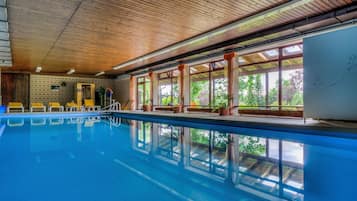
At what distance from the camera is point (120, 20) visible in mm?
6043

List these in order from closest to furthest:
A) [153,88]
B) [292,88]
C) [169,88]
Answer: [292,88], [153,88], [169,88]

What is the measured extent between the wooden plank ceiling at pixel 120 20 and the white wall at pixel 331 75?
1.56 m

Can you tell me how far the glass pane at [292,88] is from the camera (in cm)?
848

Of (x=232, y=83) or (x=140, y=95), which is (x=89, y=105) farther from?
(x=232, y=83)

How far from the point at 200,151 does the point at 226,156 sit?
560 mm

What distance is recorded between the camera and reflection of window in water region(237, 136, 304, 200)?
259cm

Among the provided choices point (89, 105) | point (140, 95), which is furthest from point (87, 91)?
point (140, 95)

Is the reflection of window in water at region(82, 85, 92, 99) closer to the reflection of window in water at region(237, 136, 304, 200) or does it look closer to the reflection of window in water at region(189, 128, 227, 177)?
the reflection of window in water at region(189, 128, 227, 177)

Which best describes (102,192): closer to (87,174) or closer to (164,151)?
(87,174)

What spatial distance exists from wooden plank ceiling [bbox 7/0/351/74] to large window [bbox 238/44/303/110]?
107 inches

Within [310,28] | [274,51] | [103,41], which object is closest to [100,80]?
[103,41]

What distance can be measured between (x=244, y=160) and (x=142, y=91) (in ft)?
45.4

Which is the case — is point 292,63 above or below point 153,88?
above

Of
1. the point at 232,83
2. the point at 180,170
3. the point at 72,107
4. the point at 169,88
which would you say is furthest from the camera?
the point at 72,107
